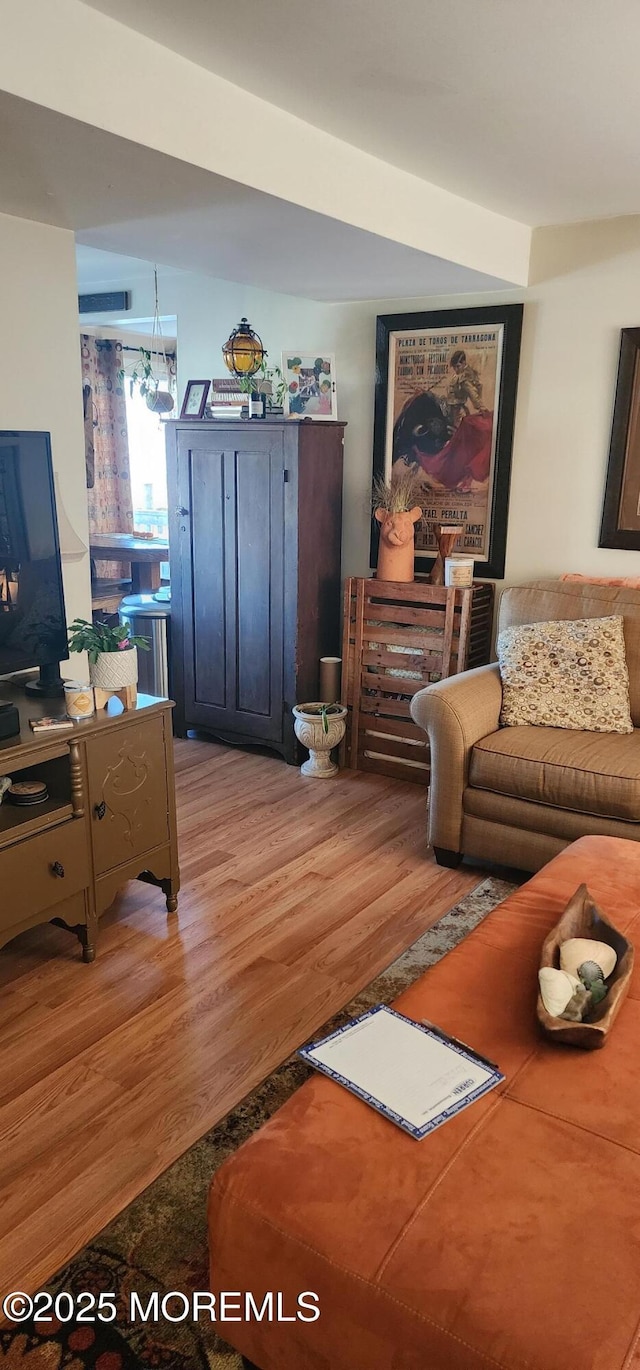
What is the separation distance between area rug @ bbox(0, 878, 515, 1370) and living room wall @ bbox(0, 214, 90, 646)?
1.81 metres

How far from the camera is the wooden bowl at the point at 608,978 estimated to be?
154cm

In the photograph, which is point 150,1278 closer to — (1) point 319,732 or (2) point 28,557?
(2) point 28,557

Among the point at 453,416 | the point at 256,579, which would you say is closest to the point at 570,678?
the point at 453,416

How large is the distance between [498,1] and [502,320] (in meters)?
2.10

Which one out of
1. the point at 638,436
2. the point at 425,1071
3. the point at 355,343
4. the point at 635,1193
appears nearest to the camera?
the point at 635,1193

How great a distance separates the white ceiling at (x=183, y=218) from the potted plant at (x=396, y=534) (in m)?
0.87

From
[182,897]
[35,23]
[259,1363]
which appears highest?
[35,23]

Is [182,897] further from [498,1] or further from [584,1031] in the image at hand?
[498,1]

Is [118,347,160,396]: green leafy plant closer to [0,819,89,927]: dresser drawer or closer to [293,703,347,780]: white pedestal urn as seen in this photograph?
[293,703,347,780]: white pedestal urn

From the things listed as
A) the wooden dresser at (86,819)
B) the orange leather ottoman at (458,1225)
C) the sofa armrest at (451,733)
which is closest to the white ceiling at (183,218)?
the wooden dresser at (86,819)

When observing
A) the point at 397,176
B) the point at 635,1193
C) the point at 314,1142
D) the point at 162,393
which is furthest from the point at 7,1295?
the point at 162,393

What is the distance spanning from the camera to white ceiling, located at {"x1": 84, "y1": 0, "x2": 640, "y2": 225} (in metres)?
1.82

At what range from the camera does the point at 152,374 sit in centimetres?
590

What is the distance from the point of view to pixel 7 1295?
1580mm
